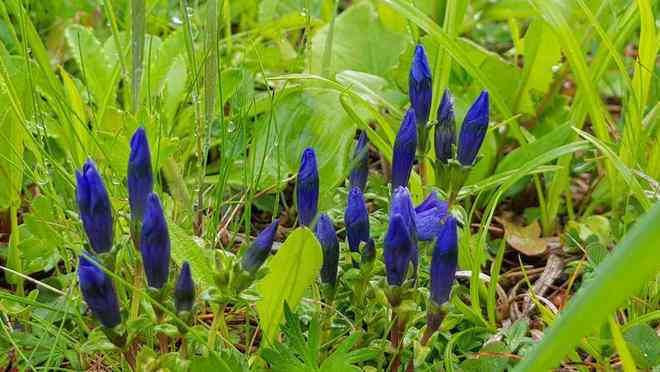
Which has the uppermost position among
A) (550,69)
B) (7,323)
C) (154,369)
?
(550,69)

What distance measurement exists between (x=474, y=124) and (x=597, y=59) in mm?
627

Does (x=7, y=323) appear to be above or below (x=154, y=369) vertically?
below

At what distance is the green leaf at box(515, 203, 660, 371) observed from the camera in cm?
75

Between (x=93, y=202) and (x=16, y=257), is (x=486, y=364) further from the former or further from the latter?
(x=16, y=257)

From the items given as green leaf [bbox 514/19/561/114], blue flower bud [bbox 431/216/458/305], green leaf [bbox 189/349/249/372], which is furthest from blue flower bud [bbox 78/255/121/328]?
green leaf [bbox 514/19/561/114]

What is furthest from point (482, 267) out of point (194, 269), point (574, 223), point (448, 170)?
point (194, 269)

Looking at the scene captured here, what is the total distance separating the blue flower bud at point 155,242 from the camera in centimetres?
101

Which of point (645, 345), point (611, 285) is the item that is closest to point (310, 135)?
point (645, 345)

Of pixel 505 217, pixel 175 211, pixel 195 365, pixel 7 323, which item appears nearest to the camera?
pixel 195 365

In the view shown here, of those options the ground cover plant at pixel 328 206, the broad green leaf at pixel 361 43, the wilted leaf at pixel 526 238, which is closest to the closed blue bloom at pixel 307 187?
the ground cover plant at pixel 328 206

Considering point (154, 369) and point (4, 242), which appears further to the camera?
point (4, 242)

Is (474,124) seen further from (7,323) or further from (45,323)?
(7,323)

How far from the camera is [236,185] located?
70.1 inches

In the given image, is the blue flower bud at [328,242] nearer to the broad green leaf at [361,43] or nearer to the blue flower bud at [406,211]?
the blue flower bud at [406,211]
